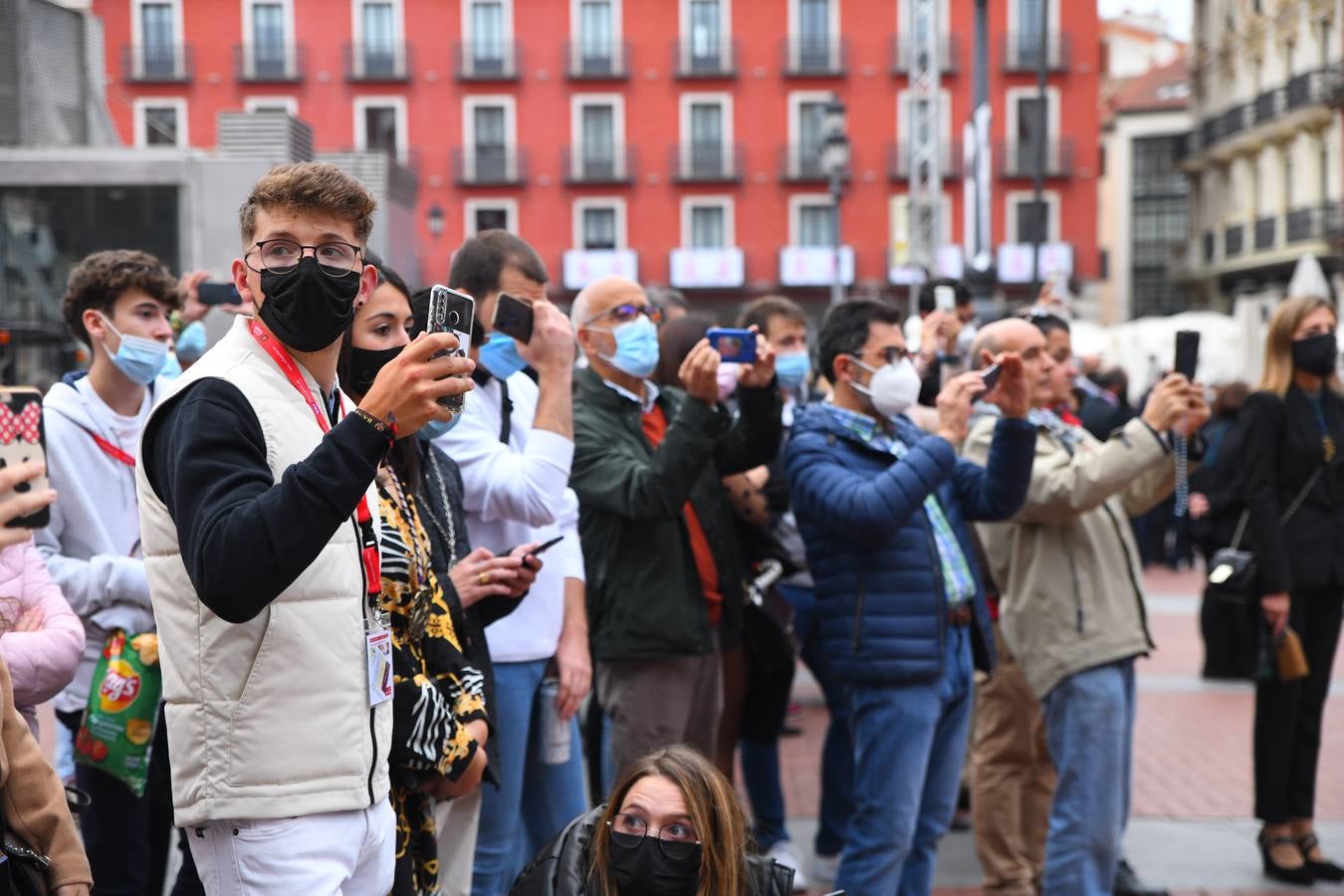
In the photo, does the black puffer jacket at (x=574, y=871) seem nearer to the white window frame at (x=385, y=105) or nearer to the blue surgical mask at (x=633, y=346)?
the blue surgical mask at (x=633, y=346)

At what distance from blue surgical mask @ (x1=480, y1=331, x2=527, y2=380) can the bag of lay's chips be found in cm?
114

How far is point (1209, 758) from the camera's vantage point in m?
8.03

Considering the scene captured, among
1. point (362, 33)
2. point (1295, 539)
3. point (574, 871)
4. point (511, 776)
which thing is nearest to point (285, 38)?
point (362, 33)

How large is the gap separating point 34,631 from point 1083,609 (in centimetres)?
335

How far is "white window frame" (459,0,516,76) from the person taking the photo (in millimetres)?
46812

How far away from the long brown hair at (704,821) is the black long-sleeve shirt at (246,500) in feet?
3.57

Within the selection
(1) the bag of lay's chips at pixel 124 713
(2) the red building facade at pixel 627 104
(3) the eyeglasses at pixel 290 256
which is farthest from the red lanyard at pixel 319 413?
(2) the red building facade at pixel 627 104

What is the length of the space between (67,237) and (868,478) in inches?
293

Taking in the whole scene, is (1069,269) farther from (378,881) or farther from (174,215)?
(378,881)

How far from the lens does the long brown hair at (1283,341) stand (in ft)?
19.9

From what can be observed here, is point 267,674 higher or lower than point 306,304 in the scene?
lower

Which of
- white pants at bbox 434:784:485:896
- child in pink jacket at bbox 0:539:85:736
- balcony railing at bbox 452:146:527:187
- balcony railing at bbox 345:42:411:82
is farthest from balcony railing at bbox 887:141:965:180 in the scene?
child in pink jacket at bbox 0:539:85:736

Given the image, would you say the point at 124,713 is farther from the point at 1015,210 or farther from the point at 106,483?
the point at 1015,210

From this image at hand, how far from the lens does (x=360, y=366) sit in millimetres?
3311
